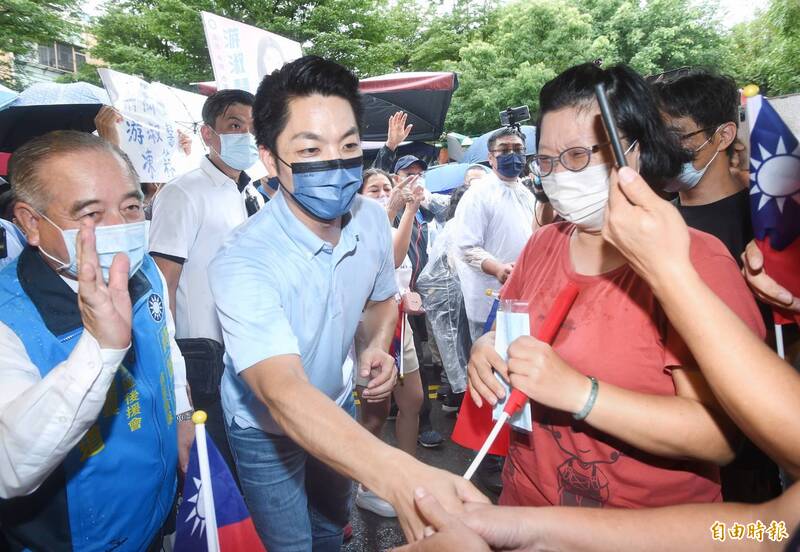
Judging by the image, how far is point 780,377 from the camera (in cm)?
96

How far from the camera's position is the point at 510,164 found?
416cm

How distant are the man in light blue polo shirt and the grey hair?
0.55 meters

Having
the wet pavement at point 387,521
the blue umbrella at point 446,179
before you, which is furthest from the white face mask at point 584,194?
the blue umbrella at point 446,179

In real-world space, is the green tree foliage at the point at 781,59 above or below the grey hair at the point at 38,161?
above

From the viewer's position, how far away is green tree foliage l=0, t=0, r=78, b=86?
1242 cm

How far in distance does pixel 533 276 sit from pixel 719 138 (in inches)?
57.0

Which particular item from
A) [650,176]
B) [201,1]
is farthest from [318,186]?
[201,1]

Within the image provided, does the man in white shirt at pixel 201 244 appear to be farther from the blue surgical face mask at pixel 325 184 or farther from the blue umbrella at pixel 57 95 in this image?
the blue umbrella at pixel 57 95

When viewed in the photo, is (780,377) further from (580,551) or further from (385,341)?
(385,341)

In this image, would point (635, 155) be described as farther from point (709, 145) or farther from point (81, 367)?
point (81, 367)

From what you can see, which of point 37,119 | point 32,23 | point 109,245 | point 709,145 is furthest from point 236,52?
point 32,23

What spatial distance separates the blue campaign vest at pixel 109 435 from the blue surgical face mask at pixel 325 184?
0.69 metres

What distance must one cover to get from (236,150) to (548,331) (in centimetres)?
278

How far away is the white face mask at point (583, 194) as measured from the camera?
1.54m
